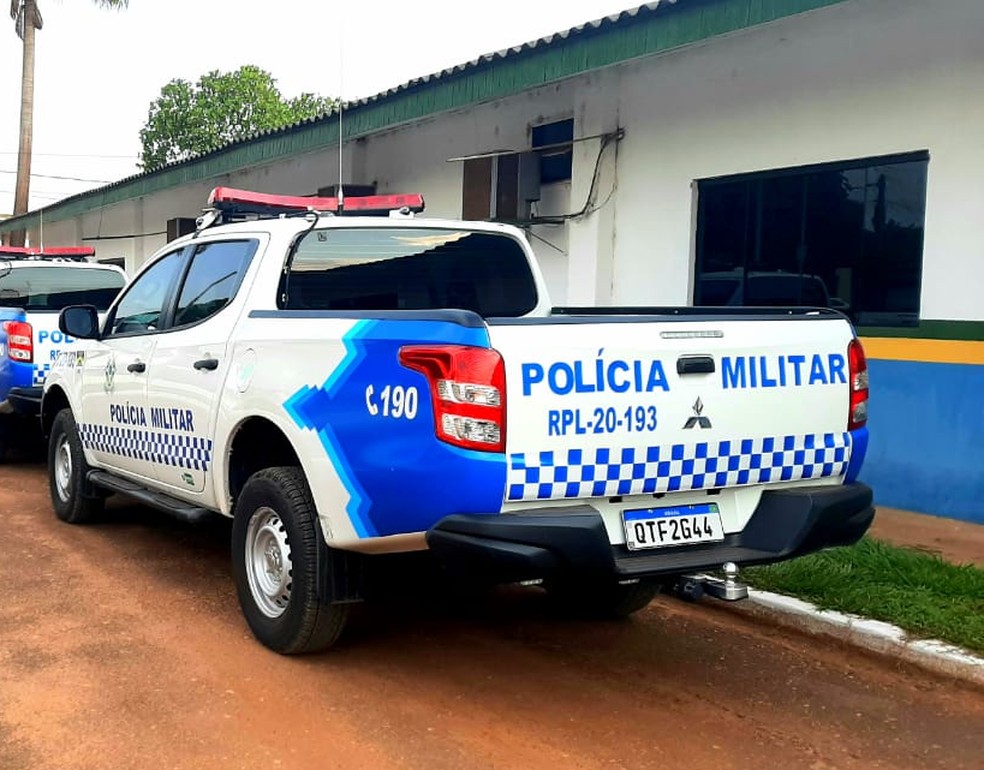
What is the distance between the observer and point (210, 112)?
1346 inches

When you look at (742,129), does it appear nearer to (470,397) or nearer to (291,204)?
(291,204)

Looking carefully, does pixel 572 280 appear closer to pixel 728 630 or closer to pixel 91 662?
pixel 728 630

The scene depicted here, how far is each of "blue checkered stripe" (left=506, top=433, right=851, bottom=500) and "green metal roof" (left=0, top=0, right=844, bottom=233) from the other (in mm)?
3779

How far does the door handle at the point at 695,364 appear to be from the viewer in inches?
149

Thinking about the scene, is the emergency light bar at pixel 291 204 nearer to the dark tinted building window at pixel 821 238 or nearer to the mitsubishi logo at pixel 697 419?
the mitsubishi logo at pixel 697 419

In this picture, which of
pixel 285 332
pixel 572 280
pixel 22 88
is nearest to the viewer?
pixel 285 332

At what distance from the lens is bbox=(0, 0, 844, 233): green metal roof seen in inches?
287

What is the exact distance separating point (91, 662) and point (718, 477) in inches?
107

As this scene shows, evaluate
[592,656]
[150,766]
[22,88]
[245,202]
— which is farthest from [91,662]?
[22,88]

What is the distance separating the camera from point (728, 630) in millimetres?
5113

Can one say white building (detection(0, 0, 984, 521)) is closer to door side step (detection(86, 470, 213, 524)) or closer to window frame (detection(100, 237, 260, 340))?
window frame (detection(100, 237, 260, 340))

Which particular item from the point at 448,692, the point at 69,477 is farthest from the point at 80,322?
the point at 448,692

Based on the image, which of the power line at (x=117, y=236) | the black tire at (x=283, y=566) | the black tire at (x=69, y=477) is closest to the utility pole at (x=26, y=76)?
the power line at (x=117, y=236)

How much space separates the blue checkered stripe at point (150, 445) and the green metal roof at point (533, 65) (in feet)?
15.2
